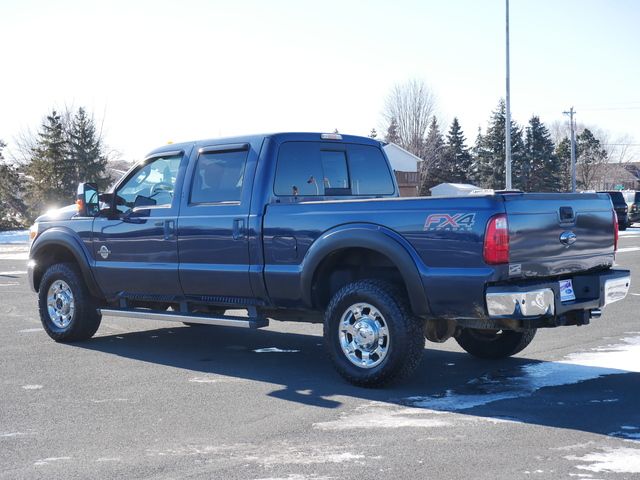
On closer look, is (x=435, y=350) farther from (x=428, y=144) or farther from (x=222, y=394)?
(x=428, y=144)

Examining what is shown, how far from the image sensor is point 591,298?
21.2 ft

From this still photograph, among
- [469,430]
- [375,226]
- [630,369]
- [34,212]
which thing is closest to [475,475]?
[469,430]

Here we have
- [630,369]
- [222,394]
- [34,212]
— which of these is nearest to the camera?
[222,394]

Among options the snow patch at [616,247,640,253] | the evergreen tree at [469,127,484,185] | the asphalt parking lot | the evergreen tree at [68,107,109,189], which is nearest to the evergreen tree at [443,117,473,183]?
the evergreen tree at [469,127,484,185]

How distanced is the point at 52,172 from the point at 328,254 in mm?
49004

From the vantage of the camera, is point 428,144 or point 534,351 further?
point 428,144

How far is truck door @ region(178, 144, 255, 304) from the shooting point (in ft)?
23.9

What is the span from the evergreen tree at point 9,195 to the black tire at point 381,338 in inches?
1847

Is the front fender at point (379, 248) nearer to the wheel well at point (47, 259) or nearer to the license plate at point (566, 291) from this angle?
the license plate at point (566, 291)

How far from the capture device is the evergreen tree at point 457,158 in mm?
79188

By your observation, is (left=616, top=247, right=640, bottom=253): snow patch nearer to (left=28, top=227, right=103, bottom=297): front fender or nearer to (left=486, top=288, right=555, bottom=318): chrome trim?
(left=28, top=227, right=103, bottom=297): front fender

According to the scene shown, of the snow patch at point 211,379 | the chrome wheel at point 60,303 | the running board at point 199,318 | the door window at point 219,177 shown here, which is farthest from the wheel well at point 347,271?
the chrome wheel at point 60,303

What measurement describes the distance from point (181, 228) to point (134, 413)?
7.77ft

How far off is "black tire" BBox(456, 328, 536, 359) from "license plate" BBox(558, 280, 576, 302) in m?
1.16
